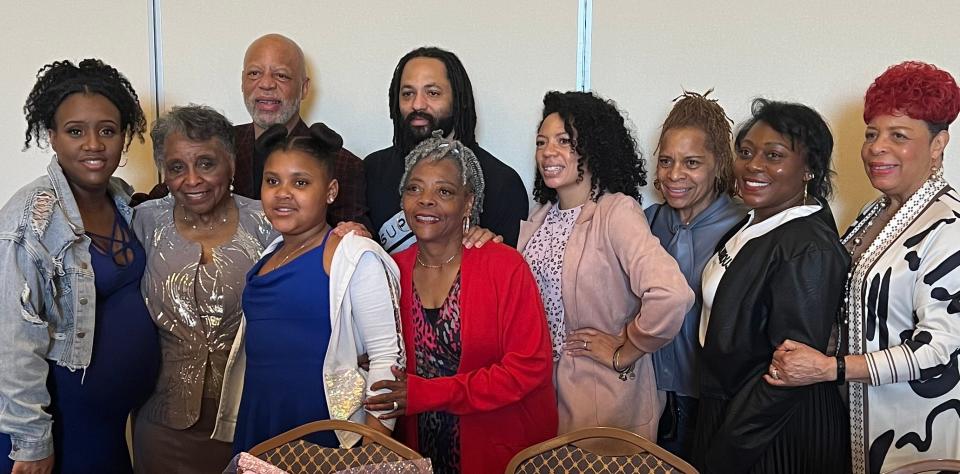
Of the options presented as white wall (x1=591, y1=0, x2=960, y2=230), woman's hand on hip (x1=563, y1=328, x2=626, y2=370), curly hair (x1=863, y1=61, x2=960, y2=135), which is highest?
white wall (x1=591, y1=0, x2=960, y2=230)

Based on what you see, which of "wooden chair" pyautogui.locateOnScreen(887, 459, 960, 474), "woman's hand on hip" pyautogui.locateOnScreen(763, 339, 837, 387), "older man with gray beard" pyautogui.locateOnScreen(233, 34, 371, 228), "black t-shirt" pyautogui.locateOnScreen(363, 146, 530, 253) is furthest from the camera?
"older man with gray beard" pyautogui.locateOnScreen(233, 34, 371, 228)

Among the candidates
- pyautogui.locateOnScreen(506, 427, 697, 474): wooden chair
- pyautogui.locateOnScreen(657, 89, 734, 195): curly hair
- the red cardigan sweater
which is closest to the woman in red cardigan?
the red cardigan sweater

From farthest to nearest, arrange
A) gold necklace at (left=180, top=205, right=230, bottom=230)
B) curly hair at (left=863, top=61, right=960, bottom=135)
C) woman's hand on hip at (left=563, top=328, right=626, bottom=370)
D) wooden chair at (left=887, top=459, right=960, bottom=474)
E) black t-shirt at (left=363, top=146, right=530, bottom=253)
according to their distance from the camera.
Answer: black t-shirt at (left=363, top=146, right=530, bottom=253) < gold necklace at (left=180, top=205, right=230, bottom=230) < woman's hand on hip at (left=563, top=328, right=626, bottom=370) < curly hair at (left=863, top=61, right=960, bottom=135) < wooden chair at (left=887, top=459, right=960, bottom=474)

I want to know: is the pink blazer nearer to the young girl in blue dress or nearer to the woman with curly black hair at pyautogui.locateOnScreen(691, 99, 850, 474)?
the woman with curly black hair at pyautogui.locateOnScreen(691, 99, 850, 474)

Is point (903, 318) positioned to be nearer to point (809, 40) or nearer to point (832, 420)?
point (832, 420)

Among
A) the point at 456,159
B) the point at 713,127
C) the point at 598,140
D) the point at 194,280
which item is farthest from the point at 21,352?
the point at 713,127

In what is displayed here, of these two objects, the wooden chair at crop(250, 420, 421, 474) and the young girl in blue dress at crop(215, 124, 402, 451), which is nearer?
the wooden chair at crop(250, 420, 421, 474)

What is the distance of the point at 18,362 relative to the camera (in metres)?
2.18

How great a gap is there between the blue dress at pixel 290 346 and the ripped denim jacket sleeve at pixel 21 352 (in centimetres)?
56

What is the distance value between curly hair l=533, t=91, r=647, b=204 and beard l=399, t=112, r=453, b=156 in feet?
1.52

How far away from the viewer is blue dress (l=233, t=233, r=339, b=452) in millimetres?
2205

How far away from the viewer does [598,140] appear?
2.55 m

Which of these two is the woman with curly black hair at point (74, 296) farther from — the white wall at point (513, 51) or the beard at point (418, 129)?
the white wall at point (513, 51)

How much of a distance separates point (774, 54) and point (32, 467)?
289 cm
